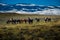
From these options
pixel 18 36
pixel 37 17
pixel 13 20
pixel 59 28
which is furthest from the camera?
pixel 37 17

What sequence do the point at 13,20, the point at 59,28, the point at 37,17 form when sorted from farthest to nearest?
the point at 37,17 → the point at 13,20 → the point at 59,28

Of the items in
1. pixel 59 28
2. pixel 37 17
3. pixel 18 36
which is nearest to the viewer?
pixel 18 36

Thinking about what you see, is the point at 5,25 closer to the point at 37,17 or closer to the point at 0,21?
the point at 0,21

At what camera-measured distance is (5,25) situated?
15.8 m

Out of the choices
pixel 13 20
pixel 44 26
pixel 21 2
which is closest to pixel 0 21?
pixel 13 20

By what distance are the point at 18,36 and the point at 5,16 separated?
4127 millimetres

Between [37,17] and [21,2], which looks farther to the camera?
[37,17]

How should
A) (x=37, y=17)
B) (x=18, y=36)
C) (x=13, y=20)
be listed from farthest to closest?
(x=37, y=17), (x=13, y=20), (x=18, y=36)

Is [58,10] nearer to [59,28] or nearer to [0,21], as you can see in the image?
[59,28]

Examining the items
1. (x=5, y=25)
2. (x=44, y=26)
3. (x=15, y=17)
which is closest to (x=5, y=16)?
(x=15, y=17)

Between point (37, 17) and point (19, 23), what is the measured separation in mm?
1736

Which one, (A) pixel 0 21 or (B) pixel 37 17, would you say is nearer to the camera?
(A) pixel 0 21

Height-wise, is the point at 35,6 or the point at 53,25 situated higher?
the point at 35,6

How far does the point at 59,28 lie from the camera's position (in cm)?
1576
